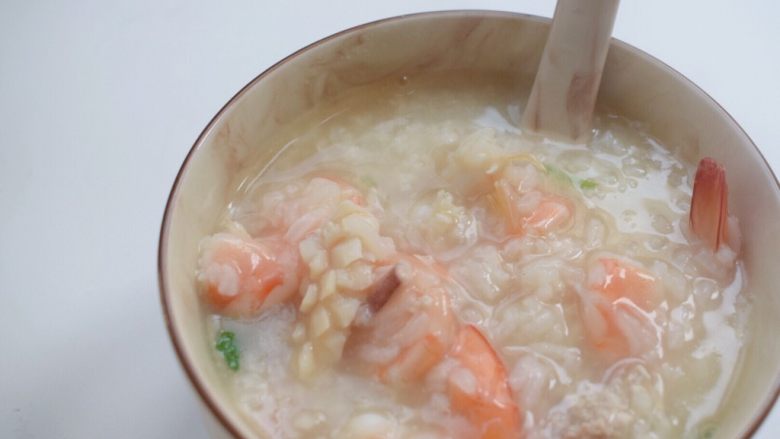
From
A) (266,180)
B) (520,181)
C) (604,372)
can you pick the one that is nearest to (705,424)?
(604,372)

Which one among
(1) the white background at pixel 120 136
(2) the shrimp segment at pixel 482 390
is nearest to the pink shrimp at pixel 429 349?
(2) the shrimp segment at pixel 482 390

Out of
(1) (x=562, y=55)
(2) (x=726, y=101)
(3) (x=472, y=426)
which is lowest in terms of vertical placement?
(3) (x=472, y=426)

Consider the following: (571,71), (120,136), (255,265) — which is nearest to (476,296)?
(255,265)

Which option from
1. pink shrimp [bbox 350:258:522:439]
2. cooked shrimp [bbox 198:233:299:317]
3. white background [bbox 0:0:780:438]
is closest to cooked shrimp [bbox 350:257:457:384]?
Answer: pink shrimp [bbox 350:258:522:439]

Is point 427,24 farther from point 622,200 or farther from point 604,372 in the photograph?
point 604,372

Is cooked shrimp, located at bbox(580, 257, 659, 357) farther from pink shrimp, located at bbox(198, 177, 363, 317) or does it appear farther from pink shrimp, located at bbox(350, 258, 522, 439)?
pink shrimp, located at bbox(198, 177, 363, 317)

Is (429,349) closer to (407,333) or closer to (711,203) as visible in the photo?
(407,333)

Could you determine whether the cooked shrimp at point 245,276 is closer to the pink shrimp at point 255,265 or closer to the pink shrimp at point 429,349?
the pink shrimp at point 255,265
